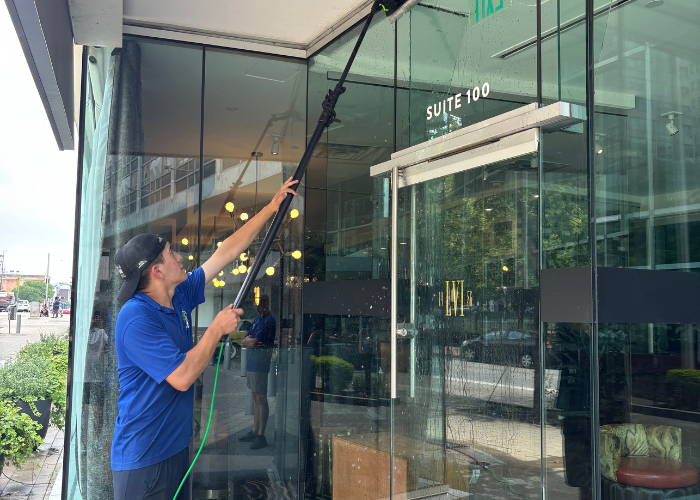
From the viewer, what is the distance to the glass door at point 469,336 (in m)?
2.61

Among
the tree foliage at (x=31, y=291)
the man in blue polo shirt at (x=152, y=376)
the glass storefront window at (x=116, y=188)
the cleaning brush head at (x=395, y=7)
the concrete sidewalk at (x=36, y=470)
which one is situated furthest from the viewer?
the tree foliage at (x=31, y=291)

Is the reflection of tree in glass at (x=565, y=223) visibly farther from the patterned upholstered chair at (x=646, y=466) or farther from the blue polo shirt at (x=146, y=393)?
the blue polo shirt at (x=146, y=393)

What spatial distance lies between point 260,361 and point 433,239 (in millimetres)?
1954

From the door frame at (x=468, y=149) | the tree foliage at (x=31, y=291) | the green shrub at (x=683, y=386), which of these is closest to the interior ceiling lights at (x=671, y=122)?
the door frame at (x=468, y=149)

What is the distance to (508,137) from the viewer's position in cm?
272

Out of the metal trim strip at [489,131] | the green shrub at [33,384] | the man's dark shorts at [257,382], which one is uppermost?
the metal trim strip at [489,131]

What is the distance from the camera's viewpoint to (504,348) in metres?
2.71

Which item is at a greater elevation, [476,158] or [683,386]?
[476,158]

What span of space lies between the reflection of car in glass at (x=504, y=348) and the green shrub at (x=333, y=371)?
4.41 ft

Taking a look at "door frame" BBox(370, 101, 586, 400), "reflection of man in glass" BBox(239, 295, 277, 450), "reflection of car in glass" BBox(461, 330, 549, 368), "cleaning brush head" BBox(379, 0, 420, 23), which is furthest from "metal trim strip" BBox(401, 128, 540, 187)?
"reflection of man in glass" BBox(239, 295, 277, 450)

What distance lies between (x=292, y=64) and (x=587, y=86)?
300cm

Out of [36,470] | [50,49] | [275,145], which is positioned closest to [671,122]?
[275,145]

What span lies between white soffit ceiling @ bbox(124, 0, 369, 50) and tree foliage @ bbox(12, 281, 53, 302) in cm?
527

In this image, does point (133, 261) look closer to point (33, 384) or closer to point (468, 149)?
point (468, 149)
